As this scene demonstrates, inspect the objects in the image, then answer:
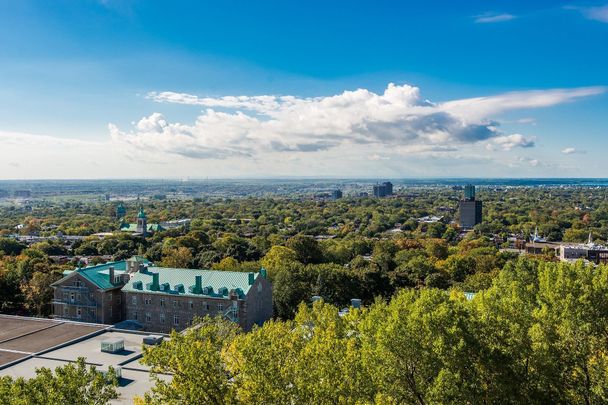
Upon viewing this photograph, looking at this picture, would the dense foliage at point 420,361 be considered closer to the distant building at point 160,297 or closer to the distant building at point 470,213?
the distant building at point 160,297

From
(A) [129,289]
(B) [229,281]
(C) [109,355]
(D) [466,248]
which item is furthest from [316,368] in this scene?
(D) [466,248]

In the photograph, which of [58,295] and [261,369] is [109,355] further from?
[261,369]

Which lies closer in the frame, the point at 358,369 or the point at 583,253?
the point at 358,369

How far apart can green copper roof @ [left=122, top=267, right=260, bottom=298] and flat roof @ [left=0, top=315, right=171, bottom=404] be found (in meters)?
7.00

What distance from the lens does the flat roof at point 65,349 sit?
126 ft

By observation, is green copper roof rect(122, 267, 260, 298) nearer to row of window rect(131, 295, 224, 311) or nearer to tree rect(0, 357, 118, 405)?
row of window rect(131, 295, 224, 311)

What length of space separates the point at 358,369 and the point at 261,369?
4.35 metres

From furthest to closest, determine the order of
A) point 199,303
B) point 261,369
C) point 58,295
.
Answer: point 58,295
point 199,303
point 261,369

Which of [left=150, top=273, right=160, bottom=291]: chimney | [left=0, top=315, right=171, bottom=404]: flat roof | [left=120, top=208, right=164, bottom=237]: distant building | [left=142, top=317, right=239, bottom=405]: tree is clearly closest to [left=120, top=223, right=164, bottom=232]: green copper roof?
[left=120, top=208, right=164, bottom=237]: distant building

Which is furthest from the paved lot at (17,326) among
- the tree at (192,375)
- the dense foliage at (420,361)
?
the tree at (192,375)

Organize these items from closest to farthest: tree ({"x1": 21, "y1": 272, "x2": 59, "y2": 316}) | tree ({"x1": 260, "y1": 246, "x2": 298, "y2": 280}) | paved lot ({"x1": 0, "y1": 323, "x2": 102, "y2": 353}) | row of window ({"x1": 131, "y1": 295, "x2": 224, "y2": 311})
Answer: paved lot ({"x1": 0, "y1": 323, "x2": 102, "y2": 353}) → row of window ({"x1": 131, "y1": 295, "x2": 224, "y2": 311}) → tree ({"x1": 21, "y1": 272, "x2": 59, "y2": 316}) → tree ({"x1": 260, "y1": 246, "x2": 298, "y2": 280})

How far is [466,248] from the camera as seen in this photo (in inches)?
4419

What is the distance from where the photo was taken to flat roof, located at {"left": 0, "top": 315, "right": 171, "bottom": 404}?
3834 centimetres

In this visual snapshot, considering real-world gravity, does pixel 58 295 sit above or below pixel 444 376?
below
